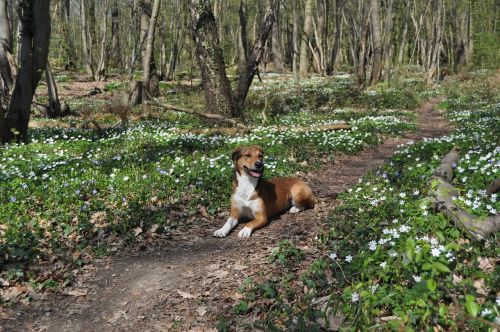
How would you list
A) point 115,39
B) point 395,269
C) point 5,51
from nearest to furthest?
point 395,269 → point 5,51 → point 115,39

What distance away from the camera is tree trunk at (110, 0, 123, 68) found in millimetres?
40281

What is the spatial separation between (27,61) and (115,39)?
3421cm

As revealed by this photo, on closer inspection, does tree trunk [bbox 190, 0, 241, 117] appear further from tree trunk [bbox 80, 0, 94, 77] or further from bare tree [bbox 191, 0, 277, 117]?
tree trunk [bbox 80, 0, 94, 77]

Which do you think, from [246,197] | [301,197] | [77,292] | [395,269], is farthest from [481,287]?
[77,292]

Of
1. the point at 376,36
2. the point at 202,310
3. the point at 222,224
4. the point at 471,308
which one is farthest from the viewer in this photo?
the point at 376,36

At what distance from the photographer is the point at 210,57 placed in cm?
1597

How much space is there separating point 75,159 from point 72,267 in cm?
524

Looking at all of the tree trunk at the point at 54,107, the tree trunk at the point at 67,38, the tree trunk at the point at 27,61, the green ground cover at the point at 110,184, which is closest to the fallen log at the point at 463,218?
the green ground cover at the point at 110,184

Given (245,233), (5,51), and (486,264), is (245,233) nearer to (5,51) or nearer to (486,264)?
(486,264)

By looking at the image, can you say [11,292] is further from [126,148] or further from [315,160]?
[315,160]

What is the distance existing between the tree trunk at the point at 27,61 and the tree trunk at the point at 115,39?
28.1m

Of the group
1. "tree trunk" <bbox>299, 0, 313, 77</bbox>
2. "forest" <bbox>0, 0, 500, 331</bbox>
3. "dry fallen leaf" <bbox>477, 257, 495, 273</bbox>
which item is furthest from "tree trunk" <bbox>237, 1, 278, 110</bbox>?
"tree trunk" <bbox>299, 0, 313, 77</bbox>

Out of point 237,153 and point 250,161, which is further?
point 237,153

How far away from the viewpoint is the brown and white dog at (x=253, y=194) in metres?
7.18
